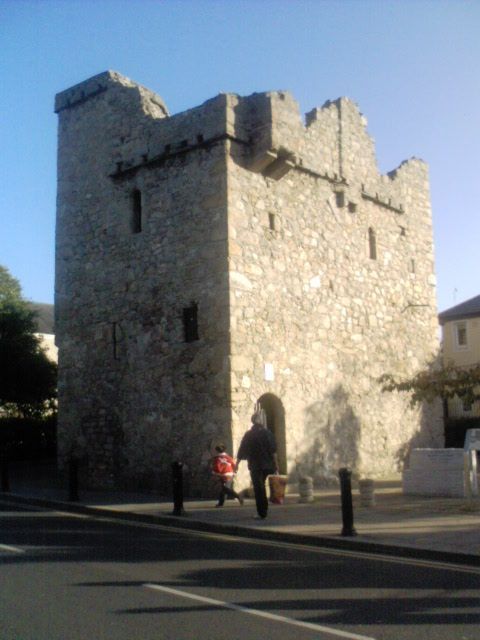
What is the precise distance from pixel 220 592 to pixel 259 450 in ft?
17.6

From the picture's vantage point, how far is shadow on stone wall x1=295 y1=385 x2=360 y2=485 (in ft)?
55.1

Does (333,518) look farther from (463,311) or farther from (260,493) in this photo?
(463,311)

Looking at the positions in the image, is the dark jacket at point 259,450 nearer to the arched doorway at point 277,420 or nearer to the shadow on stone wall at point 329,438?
the arched doorway at point 277,420

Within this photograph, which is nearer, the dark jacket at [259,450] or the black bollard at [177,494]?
the dark jacket at [259,450]

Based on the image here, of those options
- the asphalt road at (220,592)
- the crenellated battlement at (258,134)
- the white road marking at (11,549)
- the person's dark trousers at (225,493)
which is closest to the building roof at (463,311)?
the crenellated battlement at (258,134)

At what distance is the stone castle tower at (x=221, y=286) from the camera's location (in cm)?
1574

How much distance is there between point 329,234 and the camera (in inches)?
721

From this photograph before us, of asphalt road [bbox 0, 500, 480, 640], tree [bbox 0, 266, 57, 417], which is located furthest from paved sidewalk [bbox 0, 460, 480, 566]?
tree [bbox 0, 266, 57, 417]

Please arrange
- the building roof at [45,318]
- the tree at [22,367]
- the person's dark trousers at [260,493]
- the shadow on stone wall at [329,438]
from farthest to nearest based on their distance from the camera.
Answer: the building roof at [45,318] < the tree at [22,367] < the shadow on stone wall at [329,438] < the person's dark trousers at [260,493]

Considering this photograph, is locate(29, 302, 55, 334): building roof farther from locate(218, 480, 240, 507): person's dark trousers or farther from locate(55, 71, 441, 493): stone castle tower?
locate(218, 480, 240, 507): person's dark trousers

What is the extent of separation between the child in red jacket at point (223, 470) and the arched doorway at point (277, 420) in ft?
7.33

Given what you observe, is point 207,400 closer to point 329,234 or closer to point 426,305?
point 329,234

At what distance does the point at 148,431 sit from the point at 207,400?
1.98m

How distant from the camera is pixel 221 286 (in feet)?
50.5
